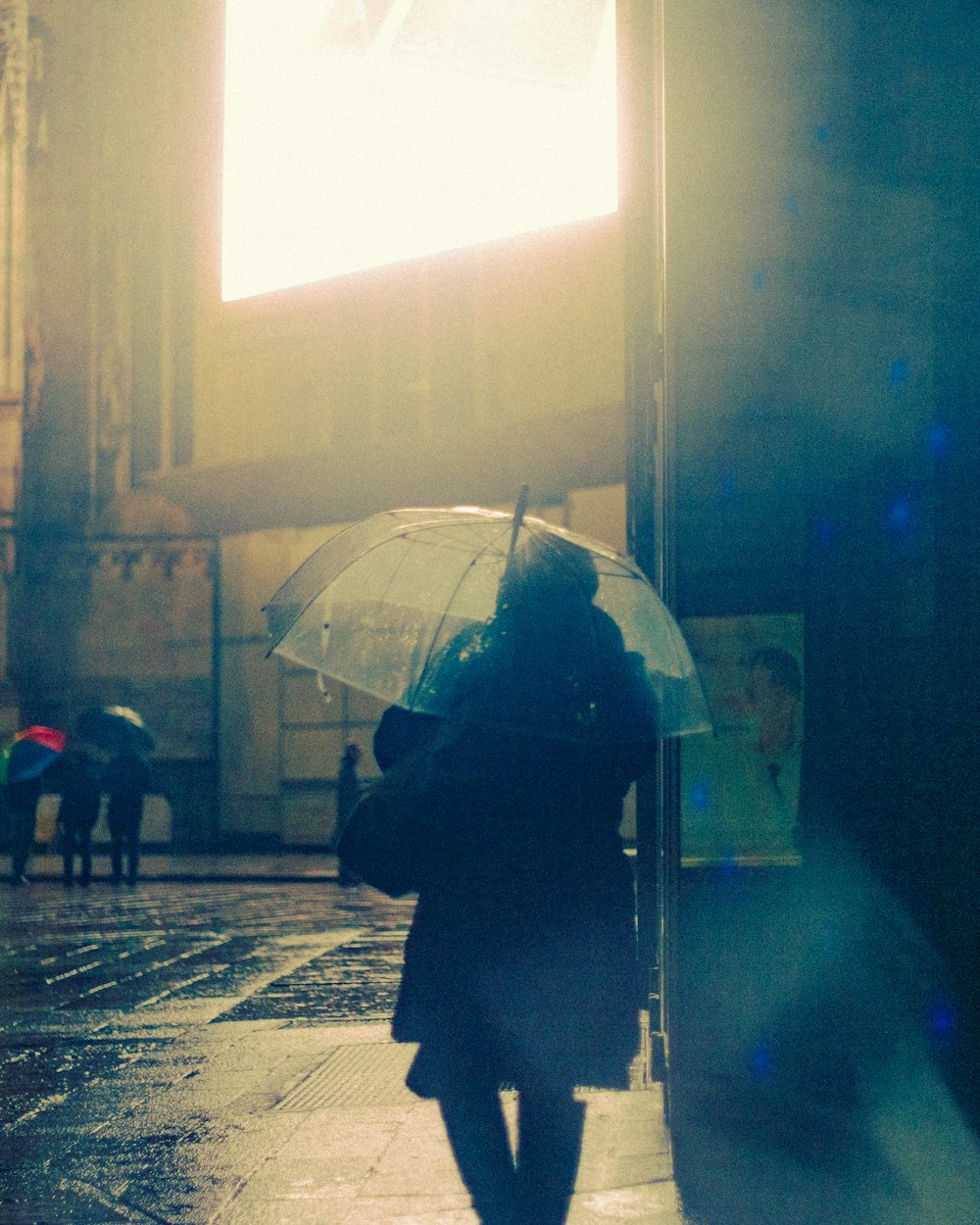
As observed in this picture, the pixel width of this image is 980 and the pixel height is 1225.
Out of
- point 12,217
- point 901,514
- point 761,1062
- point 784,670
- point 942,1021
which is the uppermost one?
point 12,217

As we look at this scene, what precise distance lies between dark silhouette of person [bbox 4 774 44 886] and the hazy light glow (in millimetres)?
6363

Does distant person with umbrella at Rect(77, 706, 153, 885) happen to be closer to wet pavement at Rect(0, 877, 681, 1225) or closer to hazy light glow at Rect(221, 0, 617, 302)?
hazy light glow at Rect(221, 0, 617, 302)

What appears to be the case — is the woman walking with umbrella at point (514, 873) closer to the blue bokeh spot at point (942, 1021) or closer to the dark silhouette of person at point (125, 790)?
the blue bokeh spot at point (942, 1021)

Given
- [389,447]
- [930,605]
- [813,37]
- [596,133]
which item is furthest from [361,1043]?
[389,447]

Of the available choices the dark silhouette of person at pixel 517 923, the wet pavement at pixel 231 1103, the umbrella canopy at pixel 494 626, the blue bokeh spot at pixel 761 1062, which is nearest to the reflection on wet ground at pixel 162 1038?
the wet pavement at pixel 231 1103

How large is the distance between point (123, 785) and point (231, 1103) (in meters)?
11.4

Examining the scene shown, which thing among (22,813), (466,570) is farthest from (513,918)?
(22,813)

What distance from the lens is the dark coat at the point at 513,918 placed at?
11.3ft

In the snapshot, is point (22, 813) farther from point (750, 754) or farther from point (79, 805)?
point (750, 754)

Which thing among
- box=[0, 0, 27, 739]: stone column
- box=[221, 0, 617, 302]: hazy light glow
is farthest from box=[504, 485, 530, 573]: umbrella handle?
box=[0, 0, 27, 739]: stone column

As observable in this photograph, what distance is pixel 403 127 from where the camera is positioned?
48.1 ft

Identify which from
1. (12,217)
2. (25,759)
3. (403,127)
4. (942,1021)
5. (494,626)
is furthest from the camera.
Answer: (12,217)

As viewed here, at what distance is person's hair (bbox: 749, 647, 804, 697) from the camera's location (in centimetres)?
579

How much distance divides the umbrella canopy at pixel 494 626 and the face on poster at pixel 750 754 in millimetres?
1652
